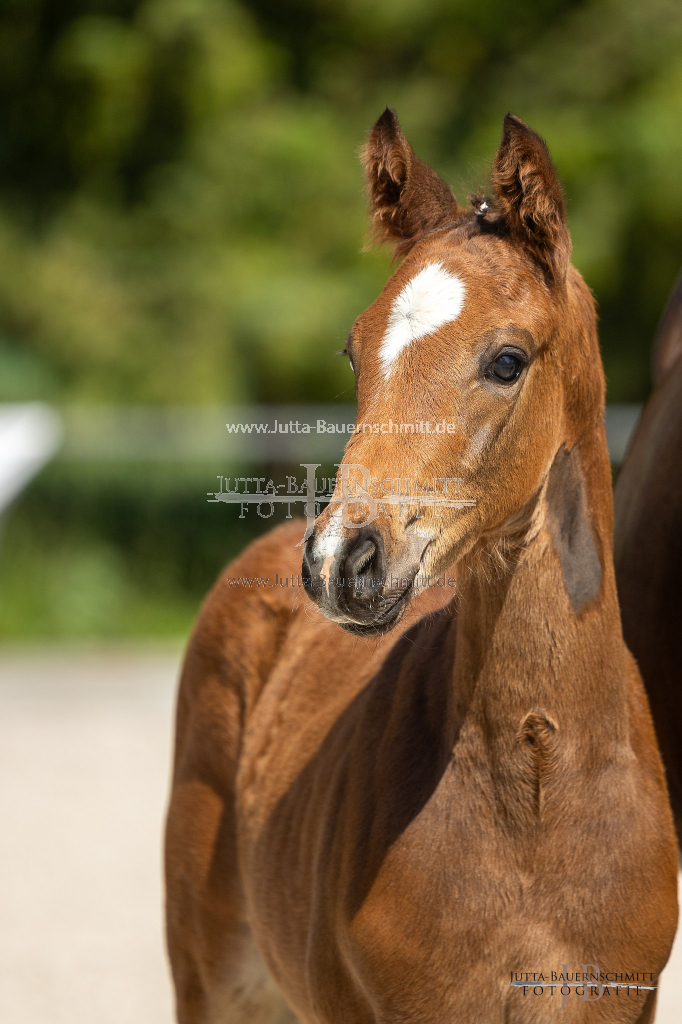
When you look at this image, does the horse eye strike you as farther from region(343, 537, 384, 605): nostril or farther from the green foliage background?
the green foliage background

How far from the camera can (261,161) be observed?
10.6 meters

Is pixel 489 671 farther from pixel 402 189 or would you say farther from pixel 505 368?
pixel 402 189

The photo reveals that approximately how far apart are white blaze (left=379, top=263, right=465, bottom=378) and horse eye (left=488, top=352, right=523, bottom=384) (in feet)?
0.31

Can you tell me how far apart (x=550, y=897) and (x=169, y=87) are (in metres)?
10.6

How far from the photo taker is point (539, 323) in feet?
5.51

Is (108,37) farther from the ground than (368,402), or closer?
farther from the ground

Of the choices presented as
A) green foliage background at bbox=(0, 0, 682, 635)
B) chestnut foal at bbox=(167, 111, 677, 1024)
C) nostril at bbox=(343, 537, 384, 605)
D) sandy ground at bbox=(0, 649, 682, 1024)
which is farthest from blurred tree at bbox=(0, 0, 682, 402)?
nostril at bbox=(343, 537, 384, 605)

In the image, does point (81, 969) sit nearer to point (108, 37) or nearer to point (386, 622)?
point (386, 622)

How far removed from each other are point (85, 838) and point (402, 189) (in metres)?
3.95

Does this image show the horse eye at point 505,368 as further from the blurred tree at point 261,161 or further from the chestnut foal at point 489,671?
the blurred tree at point 261,161

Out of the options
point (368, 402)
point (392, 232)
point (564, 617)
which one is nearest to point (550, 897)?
point (564, 617)

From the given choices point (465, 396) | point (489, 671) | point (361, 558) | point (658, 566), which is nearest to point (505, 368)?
point (465, 396)

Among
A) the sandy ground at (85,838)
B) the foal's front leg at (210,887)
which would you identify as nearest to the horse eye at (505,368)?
the foal's front leg at (210,887)

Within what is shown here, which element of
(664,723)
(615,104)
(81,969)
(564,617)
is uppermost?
(615,104)
